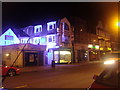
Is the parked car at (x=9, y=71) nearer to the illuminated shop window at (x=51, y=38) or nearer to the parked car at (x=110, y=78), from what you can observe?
the parked car at (x=110, y=78)

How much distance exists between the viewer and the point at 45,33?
3409cm

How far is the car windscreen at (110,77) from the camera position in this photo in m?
2.90

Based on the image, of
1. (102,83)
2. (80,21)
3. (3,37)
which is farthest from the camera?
(80,21)

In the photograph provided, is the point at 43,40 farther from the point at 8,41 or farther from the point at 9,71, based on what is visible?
the point at 9,71

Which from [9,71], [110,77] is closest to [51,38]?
[9,71]

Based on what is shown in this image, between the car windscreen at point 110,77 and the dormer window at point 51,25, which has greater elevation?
the dormer window at point 51,25

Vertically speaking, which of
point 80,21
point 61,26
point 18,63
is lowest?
point 18,63

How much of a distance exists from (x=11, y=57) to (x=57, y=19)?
41.5 feet

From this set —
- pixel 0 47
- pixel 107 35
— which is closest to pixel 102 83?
pixel 0 47

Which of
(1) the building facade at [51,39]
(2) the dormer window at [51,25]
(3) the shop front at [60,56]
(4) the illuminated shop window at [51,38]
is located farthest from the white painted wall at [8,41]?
(3) the shop front at [60,56]

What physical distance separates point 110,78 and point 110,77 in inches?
0.8

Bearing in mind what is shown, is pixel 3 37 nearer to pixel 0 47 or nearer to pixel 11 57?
pixel 0 47

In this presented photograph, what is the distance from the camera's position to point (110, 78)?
10.0 feet

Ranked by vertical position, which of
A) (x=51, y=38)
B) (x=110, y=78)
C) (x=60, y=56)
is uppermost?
(x=51, y=38)
